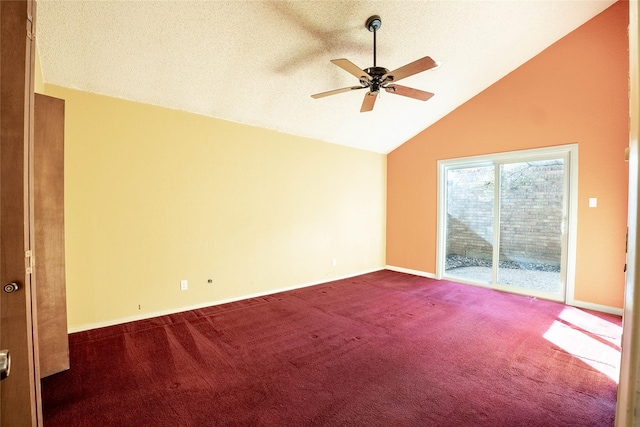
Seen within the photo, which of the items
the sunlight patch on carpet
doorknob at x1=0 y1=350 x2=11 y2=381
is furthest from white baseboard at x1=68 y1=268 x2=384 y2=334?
the sunlight patch on carpet

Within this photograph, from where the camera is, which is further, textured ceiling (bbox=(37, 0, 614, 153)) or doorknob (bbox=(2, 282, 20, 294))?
textured ceiling (bbox=(37, 0, 614, 153))

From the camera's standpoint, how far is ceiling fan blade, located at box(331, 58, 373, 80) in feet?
7.58

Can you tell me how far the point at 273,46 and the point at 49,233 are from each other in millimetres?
2517

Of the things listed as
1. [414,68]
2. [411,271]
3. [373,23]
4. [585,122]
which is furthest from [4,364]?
[411,271]

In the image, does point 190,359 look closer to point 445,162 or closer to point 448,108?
point 445,162

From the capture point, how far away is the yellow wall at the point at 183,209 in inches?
112

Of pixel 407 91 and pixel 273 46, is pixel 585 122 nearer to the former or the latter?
pixel 407 91


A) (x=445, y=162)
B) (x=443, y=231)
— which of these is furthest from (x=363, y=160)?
(x=443, y=231)

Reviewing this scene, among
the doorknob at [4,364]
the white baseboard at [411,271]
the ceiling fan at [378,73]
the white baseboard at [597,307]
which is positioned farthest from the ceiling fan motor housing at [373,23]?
the white baseboard at [597,307]

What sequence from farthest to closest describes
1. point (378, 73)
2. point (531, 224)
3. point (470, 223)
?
point (470, 223), point (531, 224), point (378, 73)

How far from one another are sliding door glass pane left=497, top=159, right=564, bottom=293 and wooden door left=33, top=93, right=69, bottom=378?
5340mm

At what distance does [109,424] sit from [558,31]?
600 centimetres

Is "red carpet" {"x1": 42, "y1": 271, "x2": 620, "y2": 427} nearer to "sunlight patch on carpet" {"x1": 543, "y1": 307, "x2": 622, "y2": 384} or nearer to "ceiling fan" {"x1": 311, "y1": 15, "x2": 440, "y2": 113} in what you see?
"sunlight patch on carpet" {"x1": 543, "y1": 307, "x2": 622, "y2": 384}

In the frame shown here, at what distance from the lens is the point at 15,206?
0.66 metres
